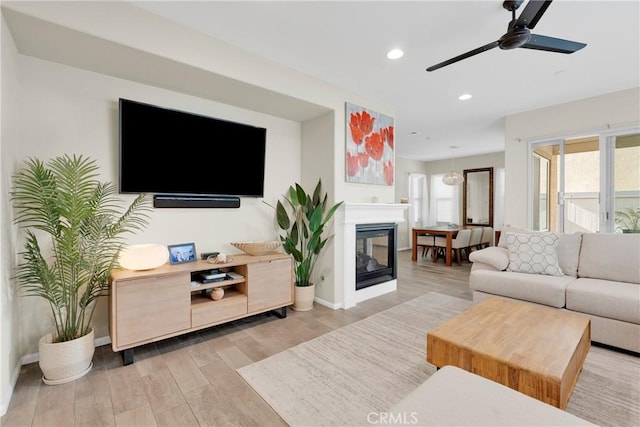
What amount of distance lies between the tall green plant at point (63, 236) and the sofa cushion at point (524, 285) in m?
3.47

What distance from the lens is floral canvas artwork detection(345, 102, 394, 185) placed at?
3439mm

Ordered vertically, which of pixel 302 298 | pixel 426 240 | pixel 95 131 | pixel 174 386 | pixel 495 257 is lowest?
pixel 174 386

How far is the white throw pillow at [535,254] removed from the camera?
2959mm

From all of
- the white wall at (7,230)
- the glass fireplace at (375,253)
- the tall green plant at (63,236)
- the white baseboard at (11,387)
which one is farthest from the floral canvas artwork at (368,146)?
the white baseboard at (11,387)

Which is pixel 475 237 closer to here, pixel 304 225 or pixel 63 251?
pixel 304 225

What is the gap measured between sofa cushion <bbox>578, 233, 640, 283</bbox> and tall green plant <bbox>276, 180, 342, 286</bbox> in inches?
102

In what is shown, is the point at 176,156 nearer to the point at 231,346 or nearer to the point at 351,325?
the point at 231,346

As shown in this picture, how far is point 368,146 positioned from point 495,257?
76.5 inches

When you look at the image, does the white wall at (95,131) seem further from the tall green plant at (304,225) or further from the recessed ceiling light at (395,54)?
the recessed ceiling light at (395,54)

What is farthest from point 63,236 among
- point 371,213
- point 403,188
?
point 403,188

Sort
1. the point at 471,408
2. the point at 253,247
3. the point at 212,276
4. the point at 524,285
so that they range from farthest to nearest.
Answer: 1. the point at 253,247
2. the point at 524,285
3. the point at 212,276
4. the point at 471,408

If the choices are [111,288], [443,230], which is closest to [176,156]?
[111,288]

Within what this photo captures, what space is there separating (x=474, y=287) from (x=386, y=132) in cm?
220

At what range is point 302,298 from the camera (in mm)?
3246
